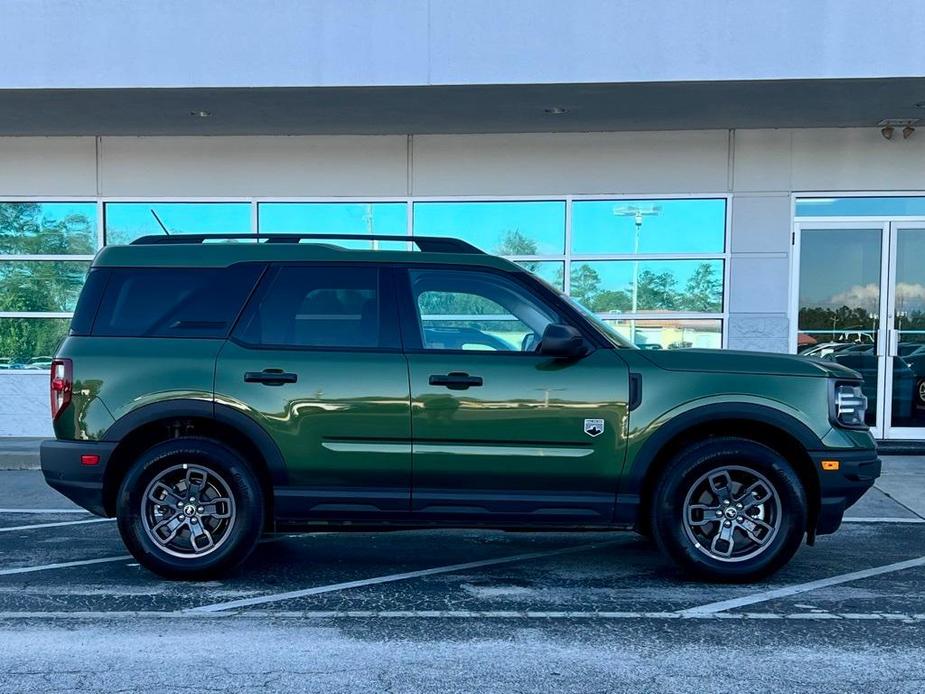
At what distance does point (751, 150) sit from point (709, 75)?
2167 mm

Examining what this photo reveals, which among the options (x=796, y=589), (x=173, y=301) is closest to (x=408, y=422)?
(x=173, y=301)

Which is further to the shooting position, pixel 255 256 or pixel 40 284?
pixel 40 284

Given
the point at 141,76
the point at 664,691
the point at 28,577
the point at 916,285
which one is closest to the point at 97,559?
the point at 28,577

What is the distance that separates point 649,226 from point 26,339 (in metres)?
8.91

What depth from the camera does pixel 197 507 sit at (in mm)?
4633

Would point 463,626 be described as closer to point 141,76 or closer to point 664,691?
point 664,691

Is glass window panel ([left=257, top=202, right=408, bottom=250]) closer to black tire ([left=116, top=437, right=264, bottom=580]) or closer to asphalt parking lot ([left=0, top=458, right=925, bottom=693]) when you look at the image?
asphalt parking lot ([left=0, top=458, right=925, bottom=693])

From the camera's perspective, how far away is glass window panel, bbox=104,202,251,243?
33.4 ft

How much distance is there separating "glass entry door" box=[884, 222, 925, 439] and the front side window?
23.6 ft

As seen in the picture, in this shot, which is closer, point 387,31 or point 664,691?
point 664,691

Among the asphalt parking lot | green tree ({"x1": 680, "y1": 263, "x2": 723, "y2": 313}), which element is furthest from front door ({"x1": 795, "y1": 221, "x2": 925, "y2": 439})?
the asphalt parking lot

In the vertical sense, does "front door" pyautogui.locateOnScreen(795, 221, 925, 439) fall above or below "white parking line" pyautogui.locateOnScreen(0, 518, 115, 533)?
above

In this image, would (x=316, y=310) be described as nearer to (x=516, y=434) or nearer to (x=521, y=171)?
(x=516, y=434)

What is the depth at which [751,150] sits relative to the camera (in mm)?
9680
